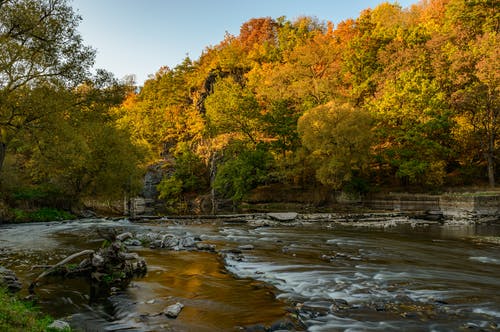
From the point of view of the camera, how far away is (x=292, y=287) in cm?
1001

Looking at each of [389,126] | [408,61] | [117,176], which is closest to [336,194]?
[389,126]

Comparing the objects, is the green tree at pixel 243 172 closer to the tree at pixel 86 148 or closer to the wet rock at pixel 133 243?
the tree at pixel 86 148

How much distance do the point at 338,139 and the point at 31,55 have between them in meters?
29.3

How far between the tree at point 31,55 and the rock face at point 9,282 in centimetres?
1146

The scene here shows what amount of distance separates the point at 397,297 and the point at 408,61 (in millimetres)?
43107

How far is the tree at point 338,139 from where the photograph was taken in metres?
39.7

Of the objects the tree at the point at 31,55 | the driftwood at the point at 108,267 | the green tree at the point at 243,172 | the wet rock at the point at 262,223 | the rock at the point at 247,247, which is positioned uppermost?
the tree at the point at 31,55

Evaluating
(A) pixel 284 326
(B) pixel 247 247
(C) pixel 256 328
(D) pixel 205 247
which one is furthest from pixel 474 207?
(C) pixel 256 328

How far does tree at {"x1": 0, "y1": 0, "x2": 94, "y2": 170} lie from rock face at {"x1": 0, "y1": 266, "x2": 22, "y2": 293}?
37.6ft

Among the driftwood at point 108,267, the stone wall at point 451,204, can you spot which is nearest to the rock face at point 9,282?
the driftwood at point 108,267

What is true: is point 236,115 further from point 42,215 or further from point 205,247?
point 205,247

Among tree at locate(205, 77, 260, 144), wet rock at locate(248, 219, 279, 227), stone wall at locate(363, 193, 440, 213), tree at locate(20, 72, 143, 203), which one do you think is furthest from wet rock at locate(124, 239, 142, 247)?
tree at locate(205, 77, 260, 144)

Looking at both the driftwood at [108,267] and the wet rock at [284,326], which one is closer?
the wet rock at [284,326]

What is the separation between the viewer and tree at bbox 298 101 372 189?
3969 centimetres
